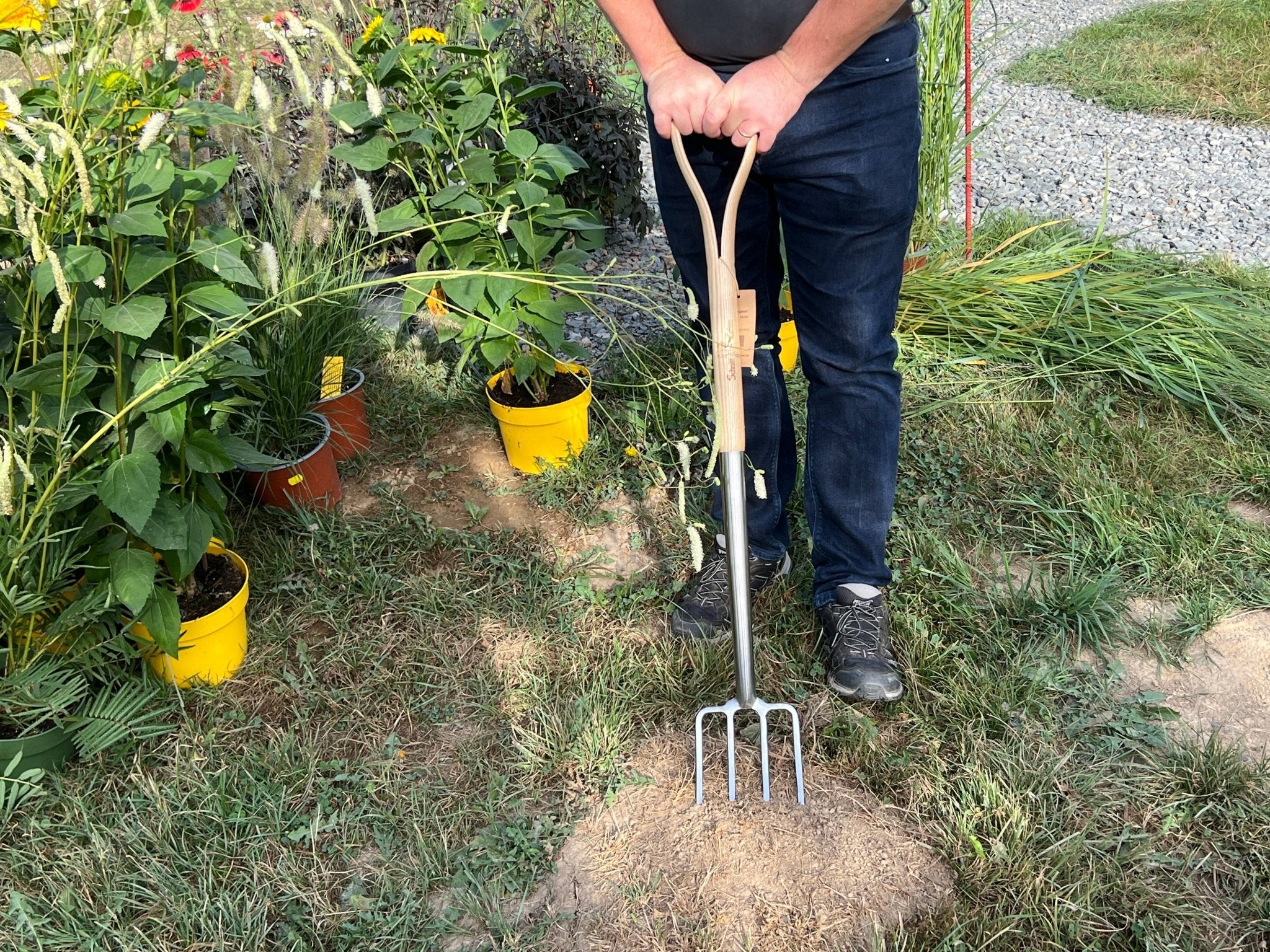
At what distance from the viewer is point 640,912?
63.1 inches

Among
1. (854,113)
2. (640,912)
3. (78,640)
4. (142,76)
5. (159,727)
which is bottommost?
(640,912)

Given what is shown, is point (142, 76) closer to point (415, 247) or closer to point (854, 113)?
point (854, 113)

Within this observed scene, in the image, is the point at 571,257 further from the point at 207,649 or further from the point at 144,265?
the point at 207,649

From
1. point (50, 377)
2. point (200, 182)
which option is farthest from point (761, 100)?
point (50, 377)

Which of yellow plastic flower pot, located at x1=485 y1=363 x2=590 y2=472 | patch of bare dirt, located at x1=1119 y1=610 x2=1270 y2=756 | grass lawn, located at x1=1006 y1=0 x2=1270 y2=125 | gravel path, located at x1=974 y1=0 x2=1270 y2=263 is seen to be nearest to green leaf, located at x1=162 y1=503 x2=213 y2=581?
yellow plastic flower pot, located at x1=485 y1=363 x2=590 y2=472

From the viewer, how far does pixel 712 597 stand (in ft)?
7.04

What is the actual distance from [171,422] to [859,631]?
4.69ft

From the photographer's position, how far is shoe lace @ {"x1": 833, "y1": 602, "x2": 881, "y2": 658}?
6.40 feet

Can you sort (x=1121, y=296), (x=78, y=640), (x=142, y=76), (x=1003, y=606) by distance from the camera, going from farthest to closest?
1. (x=1121, y=296)
2. (x=1003, y=606)
3. (x=78, y=640)
4. (x=142, y=76)

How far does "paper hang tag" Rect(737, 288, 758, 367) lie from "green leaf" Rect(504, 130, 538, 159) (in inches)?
35.6

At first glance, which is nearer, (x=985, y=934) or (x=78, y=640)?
(x=985, y=934)

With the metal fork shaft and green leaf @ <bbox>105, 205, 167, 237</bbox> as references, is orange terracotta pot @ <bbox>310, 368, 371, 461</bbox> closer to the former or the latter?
green leaf @ <bbox>105, 205, 167, 237</bbox>

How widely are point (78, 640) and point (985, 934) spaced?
1.74m

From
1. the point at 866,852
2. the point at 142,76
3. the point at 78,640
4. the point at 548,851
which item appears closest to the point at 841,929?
the point at 866,852
